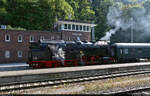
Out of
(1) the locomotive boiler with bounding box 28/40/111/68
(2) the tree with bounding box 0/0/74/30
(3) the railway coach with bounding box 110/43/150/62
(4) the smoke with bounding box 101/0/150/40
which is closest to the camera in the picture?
(1) the locomotive boiler with bounding box 28/40/111/68

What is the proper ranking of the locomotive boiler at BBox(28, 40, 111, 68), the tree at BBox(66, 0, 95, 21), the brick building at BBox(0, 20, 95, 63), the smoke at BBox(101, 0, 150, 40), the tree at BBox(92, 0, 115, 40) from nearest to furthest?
the locomotive boiler at BBox(28, 40, 111, 68) → the brick building at BBox(0, 20, 95, 63) → the smoke at BBox(101, 0, 150, 40) → the tree at BBox(92, 0, 115, 40) → the tree at BBox(66, 0, 95, 21)

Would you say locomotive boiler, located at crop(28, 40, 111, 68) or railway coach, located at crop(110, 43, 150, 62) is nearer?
locomotive boiler, located at crop(28, 40, 111, 68)

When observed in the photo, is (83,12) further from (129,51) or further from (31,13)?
(129,51)

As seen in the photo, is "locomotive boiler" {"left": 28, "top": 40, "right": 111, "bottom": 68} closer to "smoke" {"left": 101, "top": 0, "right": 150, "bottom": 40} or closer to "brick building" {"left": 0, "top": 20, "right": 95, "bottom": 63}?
"brick building" {"left": 0, "top": 20, "right": 95, "bottom": 63}

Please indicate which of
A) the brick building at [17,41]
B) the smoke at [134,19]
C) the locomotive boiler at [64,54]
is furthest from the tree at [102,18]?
the locomotive boiler at [64,54]

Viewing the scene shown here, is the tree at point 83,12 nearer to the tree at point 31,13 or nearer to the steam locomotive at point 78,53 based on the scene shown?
the tree at point 31,13

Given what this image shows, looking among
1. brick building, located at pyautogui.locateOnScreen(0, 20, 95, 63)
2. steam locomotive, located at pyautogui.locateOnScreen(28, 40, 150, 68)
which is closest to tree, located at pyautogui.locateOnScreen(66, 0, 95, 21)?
brick building, located at pyautogui.locateOnScreen(0, 20, 95, 63)

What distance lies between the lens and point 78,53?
2033cm

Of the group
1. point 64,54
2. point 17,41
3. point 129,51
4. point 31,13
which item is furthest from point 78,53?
point 31,13

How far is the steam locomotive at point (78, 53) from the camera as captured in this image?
18.4 meters

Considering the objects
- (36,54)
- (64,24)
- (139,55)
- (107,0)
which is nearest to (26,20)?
(64,24)

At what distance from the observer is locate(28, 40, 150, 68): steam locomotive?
18406 millimetres

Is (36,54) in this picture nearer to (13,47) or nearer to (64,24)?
(13,47)

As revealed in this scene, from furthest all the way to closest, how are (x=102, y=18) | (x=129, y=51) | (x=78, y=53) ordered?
1. (x=102, y=18)
2. (x=129, y=51)
3. (x=78, y=53)
